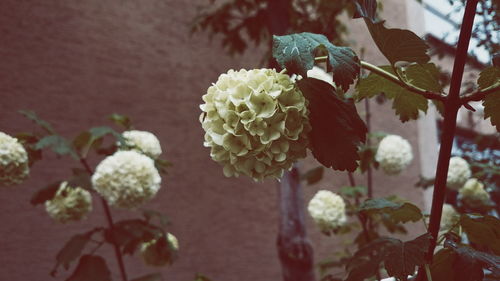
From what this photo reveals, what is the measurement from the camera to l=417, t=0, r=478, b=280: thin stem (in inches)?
29.0

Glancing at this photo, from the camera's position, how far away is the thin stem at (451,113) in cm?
74

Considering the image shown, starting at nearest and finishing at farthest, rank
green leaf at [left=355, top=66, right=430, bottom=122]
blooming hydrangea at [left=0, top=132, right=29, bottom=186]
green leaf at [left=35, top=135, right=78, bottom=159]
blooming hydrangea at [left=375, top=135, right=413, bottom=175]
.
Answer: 1. green leaf at [left=355, top=66, right=430, bottom=122]
2. blooming hydrangea at [left=0, top=132, right=29, bottom=186]
3. green leaf at [left=35, top=135, right=78, bottom=159]
4. blooming hydrangea at [left=375, top=135, right=413, bottom=175]

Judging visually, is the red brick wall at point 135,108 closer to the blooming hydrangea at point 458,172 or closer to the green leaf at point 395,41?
the blooming hydrangea at point 458,172

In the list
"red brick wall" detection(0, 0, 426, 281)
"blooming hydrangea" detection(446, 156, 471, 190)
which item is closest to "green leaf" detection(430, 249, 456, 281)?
"blooming hydrangea" detection(446, 156, 471, 190)

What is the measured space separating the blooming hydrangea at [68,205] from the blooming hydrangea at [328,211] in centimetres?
Answer: 97

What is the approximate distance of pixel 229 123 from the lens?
72cm

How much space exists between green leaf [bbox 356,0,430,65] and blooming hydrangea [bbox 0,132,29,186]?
3.69 feet

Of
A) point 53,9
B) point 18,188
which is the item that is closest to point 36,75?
point 53,9

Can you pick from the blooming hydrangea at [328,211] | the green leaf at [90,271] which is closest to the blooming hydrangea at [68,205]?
the green leaf at [90,271]

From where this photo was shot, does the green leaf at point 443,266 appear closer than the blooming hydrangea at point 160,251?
Yes

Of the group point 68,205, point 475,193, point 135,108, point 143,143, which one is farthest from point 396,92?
point 135,108

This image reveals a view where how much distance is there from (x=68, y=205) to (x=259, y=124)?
1241 mm

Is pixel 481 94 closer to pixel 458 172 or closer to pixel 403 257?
pixel 403 257

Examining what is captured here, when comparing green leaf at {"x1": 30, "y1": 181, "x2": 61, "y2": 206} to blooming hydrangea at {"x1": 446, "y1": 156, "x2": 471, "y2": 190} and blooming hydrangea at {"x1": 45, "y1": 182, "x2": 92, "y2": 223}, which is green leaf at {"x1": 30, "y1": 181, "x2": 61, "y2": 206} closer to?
blooming hydrangea at {"x1": 45, "y1": 182, "x2": 92, "y2": 223}
